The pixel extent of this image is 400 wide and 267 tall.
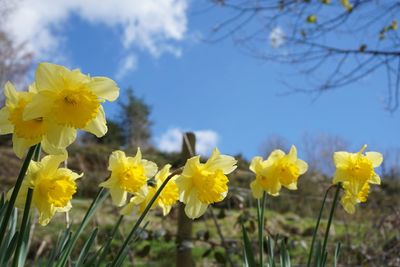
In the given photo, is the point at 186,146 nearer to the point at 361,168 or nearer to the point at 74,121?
the point at 361,168

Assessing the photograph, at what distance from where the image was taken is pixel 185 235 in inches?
114

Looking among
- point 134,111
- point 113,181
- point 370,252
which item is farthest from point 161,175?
point 134,111

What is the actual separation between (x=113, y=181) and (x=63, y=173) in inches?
6.6

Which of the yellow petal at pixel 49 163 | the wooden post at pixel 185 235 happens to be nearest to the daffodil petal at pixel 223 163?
the yellow petal at pixel 49 163

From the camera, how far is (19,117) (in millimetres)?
741

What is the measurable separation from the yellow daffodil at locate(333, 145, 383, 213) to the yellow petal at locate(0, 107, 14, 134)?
86 centimetres

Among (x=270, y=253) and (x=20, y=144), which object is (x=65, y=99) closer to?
(x=20, y=144)

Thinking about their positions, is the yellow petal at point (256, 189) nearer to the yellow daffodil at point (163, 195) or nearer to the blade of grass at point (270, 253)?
the blade of grass at point (270, 253)

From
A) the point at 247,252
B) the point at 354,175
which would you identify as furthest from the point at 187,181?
the point at 354,175

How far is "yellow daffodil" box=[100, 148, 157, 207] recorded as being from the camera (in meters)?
1.04

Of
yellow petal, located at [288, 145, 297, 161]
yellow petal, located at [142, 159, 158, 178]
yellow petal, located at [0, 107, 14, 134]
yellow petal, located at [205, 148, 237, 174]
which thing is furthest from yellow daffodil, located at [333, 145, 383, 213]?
yellow petal, located at [0, 107, 14, 134]

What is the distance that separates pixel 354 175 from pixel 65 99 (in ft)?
2.76

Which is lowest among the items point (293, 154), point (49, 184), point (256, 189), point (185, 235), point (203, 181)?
point (49, 184)

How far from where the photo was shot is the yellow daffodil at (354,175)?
4.10 feet
